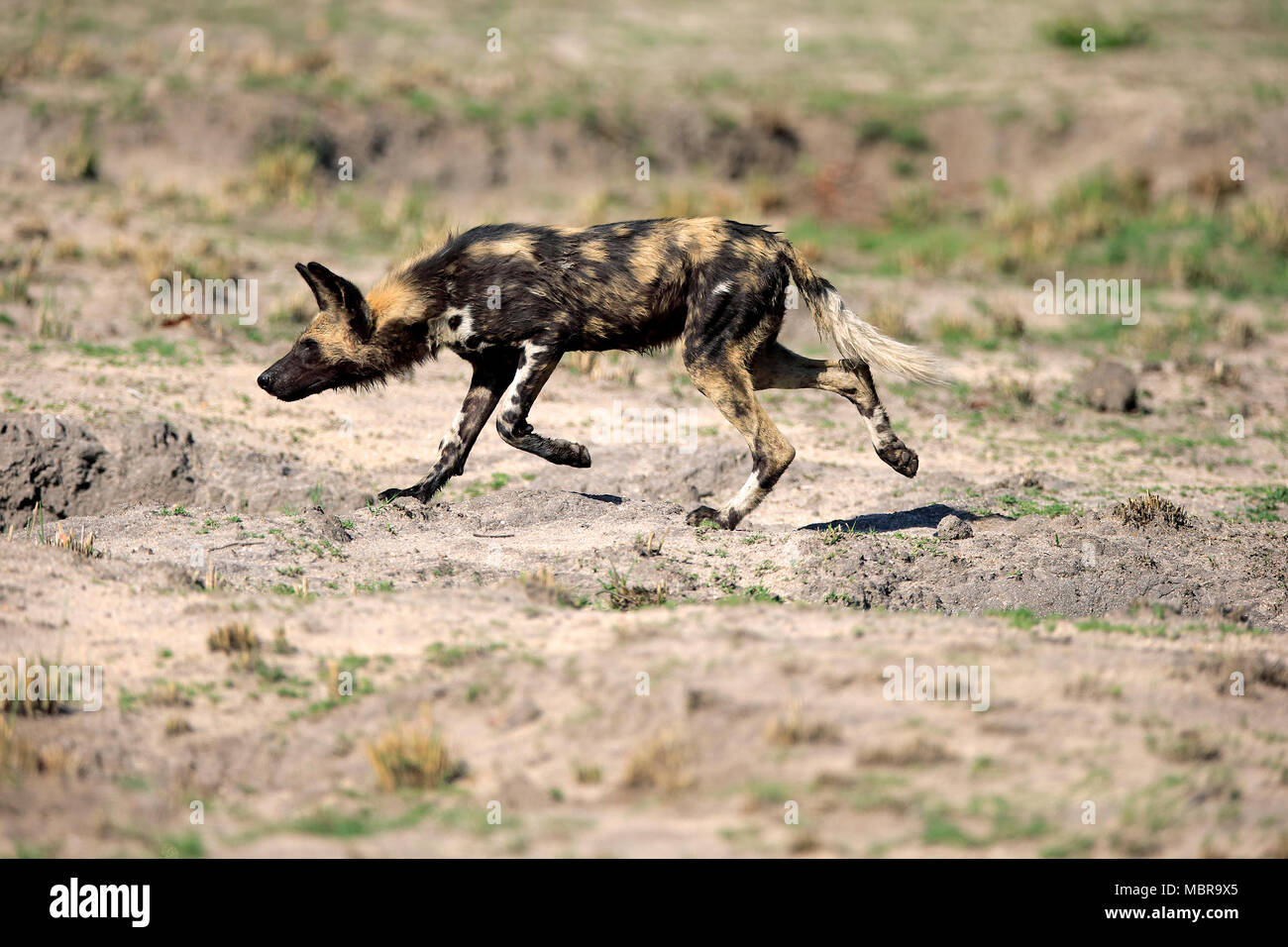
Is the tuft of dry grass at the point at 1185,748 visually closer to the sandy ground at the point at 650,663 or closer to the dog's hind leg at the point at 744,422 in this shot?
the sandy ground at the point at 650,663

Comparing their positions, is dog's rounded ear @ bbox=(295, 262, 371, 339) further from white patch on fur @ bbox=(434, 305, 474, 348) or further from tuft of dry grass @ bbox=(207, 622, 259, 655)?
tuft of dry grass @ bbox=(207, 622, 259, 655)

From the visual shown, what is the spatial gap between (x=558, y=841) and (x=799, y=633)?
205 cm

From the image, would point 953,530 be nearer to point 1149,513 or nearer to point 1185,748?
point 1149,513

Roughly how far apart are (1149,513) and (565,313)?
4198 millimetres

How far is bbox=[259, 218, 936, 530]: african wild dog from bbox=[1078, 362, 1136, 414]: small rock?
515cm

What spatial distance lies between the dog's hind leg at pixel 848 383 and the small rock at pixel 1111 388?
4525 millimetres

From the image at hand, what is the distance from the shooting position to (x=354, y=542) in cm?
821

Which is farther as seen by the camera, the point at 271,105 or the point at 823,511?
the point at 271,105

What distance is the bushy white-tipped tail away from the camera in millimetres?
8969

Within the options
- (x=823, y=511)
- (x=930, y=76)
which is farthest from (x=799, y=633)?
(x=930, y=76)

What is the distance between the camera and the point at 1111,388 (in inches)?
506

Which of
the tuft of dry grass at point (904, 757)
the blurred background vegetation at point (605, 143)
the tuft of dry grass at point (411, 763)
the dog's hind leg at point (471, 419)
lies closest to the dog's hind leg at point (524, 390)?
the dog's hind leg at point (471, 419)

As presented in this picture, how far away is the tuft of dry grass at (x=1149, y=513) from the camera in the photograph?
30.2 feet
